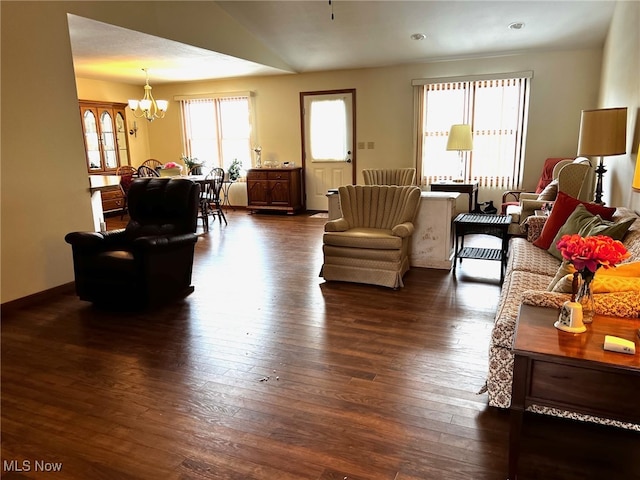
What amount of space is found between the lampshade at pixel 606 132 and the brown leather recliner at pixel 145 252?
3282 millimetres

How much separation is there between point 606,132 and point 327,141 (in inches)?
205

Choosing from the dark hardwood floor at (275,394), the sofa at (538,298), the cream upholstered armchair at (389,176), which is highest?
the cream upholstered armchair at (389,176)

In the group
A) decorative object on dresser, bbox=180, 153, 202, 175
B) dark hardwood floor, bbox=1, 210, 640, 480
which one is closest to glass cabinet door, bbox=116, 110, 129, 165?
decorative object on dresser, bbox=180, 153, 202, 175

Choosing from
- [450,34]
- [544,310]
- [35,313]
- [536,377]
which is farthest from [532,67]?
[35,313]

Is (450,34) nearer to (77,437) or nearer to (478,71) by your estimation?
(478,71)

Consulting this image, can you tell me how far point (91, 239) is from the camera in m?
3.57

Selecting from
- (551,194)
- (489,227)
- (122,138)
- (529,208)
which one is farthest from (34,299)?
(122,138)

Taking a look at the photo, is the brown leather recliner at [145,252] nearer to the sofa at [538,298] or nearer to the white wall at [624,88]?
the sofa at [538,298]

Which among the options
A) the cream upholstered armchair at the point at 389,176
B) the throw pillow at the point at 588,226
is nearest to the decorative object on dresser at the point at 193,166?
the cream upholstered armchair at the point at 389,176

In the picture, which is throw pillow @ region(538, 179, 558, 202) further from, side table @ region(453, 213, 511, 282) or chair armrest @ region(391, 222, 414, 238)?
chair armrest @ region(391, 222, 414, 238)

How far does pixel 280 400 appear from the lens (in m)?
2.30

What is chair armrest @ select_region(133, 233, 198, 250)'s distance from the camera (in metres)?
3.38

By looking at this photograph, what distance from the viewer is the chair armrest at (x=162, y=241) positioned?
338cm

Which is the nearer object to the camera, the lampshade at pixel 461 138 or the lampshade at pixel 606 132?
the lampshade at pixel 606 132
